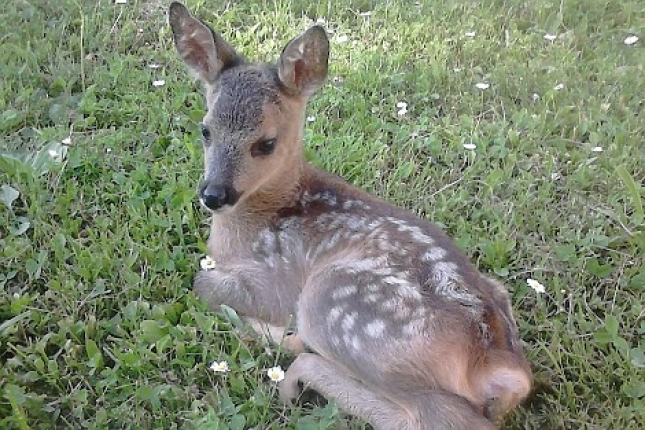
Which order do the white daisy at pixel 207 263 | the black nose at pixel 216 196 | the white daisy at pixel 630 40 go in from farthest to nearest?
1. the white daisy at pixel 630 40
2. the white daisy at pixel 207 263
3. the black nose at pixel 216 196

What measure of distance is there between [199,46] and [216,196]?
2.21ft

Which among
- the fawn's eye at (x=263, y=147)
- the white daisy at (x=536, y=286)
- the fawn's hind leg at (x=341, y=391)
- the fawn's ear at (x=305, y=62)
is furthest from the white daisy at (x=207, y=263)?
the white daisy at (x=536, y=286)

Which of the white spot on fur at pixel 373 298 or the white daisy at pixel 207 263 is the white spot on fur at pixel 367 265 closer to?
the white spot on fur at pixel 373 298

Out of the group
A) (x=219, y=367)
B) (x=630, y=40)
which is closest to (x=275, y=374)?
(x=219, y=367)

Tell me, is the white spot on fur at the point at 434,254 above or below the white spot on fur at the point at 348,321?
above

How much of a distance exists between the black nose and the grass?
1.19 feet

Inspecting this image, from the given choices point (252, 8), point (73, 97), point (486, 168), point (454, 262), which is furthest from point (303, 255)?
point (252, 8)

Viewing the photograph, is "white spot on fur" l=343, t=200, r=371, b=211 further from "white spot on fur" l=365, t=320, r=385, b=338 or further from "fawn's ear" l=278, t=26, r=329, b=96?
"white spot on fur" l=365, t=320, r=385, b=338

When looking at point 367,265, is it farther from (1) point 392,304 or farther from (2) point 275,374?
(2) point 275,374

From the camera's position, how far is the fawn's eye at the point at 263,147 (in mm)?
3328

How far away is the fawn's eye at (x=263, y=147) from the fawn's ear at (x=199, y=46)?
A: 366 mm

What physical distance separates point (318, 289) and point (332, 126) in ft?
4.77

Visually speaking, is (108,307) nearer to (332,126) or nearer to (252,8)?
(332,126)

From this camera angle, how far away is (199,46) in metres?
3.51
